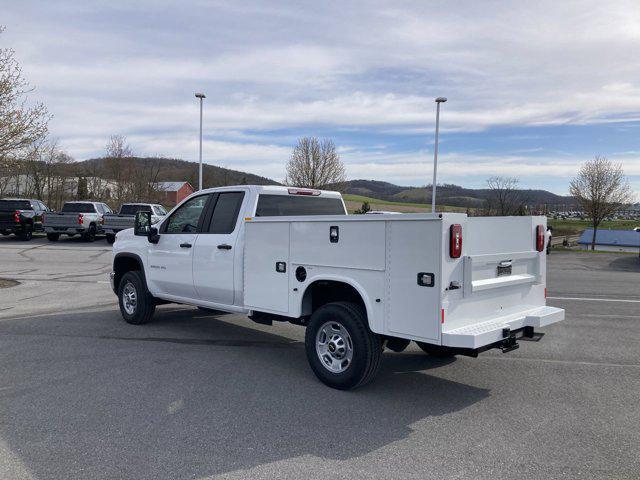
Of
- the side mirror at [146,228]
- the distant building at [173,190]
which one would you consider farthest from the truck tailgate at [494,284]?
the distant building at [173,190]

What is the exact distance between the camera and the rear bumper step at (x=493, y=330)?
4609 millimetres

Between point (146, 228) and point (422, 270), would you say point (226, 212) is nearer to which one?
point (146, 228)


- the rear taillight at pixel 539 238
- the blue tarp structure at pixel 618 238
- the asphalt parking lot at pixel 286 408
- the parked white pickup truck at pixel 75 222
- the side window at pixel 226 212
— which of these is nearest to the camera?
the asphalt parking lot at pixel 286 408

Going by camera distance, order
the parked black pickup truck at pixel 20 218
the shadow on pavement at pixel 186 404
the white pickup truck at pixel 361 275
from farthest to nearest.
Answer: the parked black pickup truck at pixel 20 218
the white pickup truck at pixel 361 275
the shadow on pavement at pixel 186 404

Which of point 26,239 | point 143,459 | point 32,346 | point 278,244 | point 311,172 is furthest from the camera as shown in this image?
point 311,172

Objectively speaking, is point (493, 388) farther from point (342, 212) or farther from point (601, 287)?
point (601, 287)

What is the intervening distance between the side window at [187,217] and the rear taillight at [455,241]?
384cm

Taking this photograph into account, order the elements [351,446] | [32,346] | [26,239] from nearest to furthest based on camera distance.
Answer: [351,446] → [32,346] → [26,239]

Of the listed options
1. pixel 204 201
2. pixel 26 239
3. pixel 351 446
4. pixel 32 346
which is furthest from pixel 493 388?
pixel 26 239

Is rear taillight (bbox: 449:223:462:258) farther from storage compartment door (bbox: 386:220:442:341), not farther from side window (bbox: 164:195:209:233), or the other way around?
side window (bbox: 164:195:209:233)

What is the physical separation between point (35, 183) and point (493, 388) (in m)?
47.5

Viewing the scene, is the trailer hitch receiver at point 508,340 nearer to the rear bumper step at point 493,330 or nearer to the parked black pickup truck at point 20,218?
the rear bumper step at point 493,330

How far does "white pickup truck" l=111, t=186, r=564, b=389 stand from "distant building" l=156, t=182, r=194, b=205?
43703 mm

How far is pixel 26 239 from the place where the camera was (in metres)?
27.1
